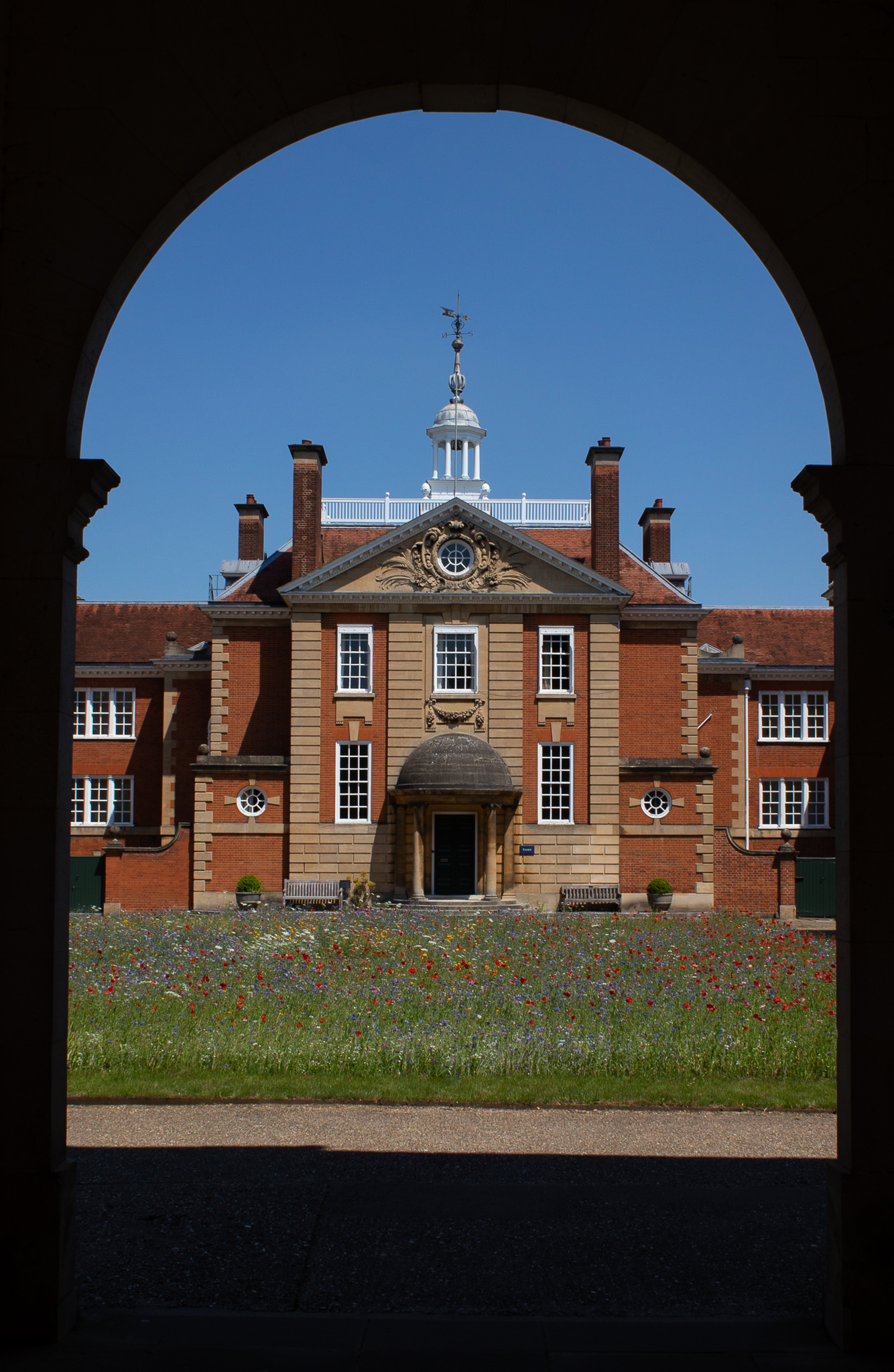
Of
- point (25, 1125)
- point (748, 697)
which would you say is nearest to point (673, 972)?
point (25, 1125)

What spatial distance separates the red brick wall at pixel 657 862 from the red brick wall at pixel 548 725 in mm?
1671

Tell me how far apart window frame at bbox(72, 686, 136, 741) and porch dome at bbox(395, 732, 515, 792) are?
38.5 feet

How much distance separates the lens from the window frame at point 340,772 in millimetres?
32750

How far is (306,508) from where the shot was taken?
3478 cm

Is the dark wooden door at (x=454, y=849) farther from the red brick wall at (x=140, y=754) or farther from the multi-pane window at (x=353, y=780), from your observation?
the red brick wall at (x=140, y=754)

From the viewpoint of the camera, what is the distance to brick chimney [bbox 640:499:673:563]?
40031 millimetres

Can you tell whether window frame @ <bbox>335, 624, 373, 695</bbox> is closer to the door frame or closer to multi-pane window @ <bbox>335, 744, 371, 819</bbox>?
multi-pane window @ <bbox>335, 744, 371, 819</bbox>

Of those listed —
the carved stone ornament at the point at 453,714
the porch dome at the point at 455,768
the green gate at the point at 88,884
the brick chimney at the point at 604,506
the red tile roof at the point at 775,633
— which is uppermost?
the brick chimney at the point at 604,506

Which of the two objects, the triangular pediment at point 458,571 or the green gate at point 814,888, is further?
Result: the green gate at point 814,888

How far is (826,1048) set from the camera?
10938mm

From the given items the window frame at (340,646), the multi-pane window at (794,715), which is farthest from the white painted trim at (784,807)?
the window frame at (340,646)

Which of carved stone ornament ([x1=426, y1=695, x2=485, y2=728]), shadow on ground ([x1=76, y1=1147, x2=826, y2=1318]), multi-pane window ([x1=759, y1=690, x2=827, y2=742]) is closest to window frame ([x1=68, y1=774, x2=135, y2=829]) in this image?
A: carved stone ornament ([x1=426, y1=695, x2=485, y2=728])

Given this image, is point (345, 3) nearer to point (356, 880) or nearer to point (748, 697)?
point (356, 880)

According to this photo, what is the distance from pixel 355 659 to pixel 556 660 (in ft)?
19.5
